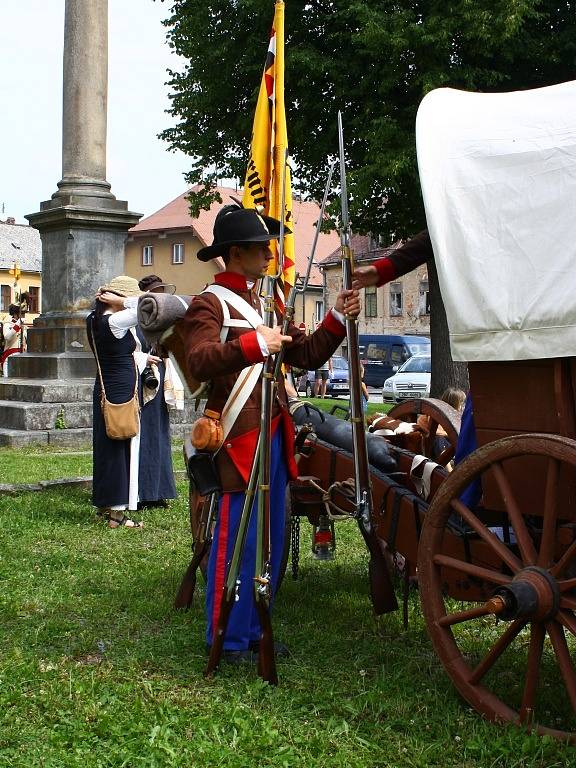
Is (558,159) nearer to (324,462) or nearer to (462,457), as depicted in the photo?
(462,457)

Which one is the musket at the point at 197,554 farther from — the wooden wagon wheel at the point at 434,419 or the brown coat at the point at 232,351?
the wooden wagon wheel at the point at 434,419

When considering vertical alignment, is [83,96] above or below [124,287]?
above

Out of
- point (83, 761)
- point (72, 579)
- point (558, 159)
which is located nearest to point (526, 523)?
point (558, 159)

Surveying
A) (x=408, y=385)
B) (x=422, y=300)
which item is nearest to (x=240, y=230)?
(x=408, y=385)

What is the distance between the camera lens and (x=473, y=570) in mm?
3654

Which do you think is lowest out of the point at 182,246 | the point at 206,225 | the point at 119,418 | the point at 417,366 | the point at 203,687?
the point at 203,687

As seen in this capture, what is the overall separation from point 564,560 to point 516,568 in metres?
0.21

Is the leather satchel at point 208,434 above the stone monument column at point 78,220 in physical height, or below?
below

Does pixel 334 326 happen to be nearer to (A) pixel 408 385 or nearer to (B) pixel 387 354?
(A) pixel 408 385

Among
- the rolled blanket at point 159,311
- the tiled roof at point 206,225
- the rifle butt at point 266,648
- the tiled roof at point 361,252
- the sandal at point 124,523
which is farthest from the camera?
the tiled roof at point 206,225

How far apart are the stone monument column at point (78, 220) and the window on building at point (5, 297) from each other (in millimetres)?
51953

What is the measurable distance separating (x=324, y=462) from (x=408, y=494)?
2.49ft

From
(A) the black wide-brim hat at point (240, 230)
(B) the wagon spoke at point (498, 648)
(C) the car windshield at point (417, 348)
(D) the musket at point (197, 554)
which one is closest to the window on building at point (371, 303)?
(C) the car windshield at point (417, 348)

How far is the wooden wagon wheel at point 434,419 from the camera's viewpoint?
18.7 feet
